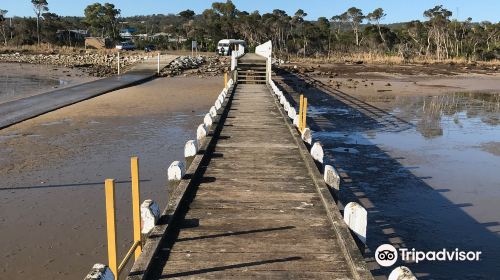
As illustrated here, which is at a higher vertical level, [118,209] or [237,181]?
[237,181]

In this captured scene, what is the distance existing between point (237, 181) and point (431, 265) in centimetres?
287

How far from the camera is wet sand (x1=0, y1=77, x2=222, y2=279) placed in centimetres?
638

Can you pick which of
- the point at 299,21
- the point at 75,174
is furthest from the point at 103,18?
the point at 75,174

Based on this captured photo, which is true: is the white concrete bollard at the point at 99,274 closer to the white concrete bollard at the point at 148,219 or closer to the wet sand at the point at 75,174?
the white concrete bollard at the point at 148,219

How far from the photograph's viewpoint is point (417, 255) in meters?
6.62

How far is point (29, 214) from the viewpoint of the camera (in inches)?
302

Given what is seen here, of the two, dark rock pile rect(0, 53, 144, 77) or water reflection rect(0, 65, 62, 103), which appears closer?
water reflection rect(0, 65, 62, 103)

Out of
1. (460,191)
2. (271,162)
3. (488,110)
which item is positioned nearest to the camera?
(271,162)

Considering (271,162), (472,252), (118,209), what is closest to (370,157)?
(271,162)

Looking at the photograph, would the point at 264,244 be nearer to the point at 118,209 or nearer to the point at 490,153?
the point at 118,209

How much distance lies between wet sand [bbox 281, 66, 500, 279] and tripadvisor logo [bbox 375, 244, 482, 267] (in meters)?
0.11

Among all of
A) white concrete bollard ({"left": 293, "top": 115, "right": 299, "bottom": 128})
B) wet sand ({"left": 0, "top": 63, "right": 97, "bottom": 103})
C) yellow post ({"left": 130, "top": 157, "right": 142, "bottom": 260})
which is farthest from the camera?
wet sand ({"left": 0, "top": 63, "right": 97, "bottom": 103})

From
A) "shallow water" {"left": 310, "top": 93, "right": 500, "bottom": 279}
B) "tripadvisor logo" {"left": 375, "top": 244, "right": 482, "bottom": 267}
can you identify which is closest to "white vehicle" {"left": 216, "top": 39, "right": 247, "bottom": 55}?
"shallow water" {"left": 310, "top": 93, "right": 500, "bottom": 279}

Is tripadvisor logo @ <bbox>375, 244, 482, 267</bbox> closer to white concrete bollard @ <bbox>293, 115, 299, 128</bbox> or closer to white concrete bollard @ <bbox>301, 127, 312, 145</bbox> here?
white concrete bollard @ <bbox>301, 127, 312, 145</bbox>
